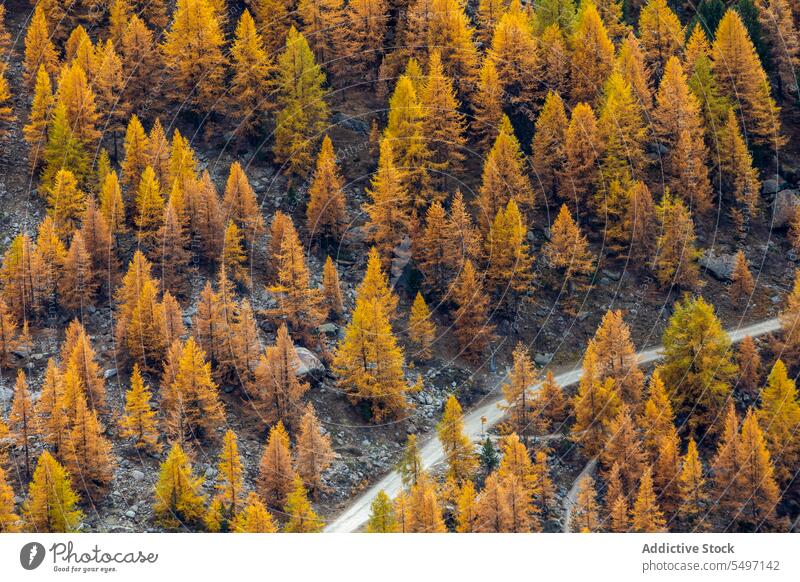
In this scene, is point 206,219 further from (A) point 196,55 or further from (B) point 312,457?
(B) point 312,457

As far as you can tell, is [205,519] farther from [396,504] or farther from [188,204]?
[188,204]

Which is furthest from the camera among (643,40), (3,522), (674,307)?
(643,40)

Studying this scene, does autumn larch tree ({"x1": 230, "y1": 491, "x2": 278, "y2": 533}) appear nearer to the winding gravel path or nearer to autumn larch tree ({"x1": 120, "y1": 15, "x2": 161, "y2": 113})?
the winding gravel path

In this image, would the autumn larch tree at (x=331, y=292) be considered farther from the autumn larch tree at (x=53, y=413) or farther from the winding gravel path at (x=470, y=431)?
the autumn larch tree at (x=53, y=413)

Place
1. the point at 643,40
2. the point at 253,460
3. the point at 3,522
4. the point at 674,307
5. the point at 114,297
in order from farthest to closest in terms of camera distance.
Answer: the point at 643,40, the point at 674,307, the point at 114,297, the point at 253,460, the point at 3,522

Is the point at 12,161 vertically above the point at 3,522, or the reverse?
the point at 12,161

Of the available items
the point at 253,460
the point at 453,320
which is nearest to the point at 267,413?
the point at 253,460

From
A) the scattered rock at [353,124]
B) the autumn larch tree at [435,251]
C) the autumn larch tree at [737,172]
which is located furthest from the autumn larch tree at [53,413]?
the autumn larch tree at [737,172]

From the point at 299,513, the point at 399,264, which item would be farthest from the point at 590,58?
the point at 299,513
